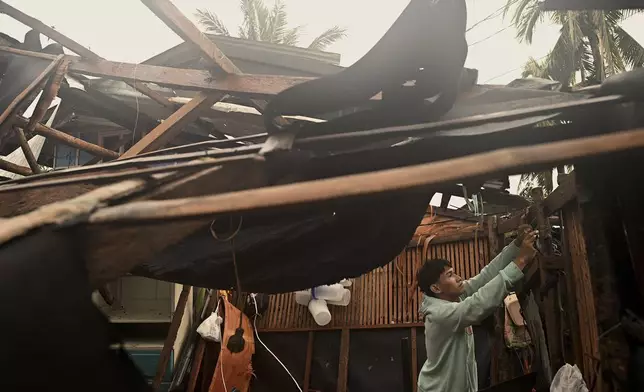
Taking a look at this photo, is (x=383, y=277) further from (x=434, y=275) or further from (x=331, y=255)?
(x=331, y=255)

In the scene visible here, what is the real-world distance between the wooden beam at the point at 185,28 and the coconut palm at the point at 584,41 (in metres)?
18.2

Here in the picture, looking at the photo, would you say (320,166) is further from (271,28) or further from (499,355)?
(271,28)

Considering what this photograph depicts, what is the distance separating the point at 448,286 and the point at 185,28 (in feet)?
10.3

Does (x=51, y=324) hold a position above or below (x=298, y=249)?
below

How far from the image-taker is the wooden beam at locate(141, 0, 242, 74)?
139 inches

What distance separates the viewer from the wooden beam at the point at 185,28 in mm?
3531

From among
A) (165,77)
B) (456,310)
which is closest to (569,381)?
(456,310)

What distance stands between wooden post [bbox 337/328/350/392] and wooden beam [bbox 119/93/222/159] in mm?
6094

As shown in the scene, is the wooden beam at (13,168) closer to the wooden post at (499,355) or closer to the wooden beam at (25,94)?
the wooden beam at (25,94)

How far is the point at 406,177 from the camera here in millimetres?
1778

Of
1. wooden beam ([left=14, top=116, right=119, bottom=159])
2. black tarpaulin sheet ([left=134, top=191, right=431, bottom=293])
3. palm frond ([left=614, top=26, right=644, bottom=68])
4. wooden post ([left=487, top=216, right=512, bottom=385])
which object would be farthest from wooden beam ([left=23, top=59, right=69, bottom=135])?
palm frond ([left=614, top=26, right=644, bottom=68])

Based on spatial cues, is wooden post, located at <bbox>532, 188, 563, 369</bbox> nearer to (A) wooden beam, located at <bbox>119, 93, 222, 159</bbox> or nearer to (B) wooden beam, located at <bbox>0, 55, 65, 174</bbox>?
(A) wooden beam, located at <bbox>119, 93, 222, 159</bbox>

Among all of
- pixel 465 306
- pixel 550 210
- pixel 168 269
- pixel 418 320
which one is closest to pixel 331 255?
pixel 168 269

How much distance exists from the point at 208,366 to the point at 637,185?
326 inches
